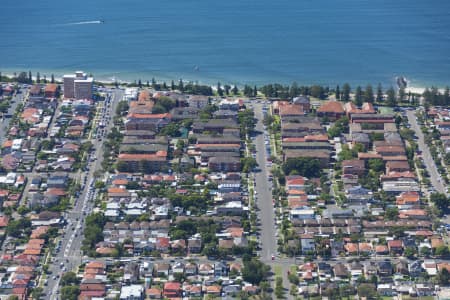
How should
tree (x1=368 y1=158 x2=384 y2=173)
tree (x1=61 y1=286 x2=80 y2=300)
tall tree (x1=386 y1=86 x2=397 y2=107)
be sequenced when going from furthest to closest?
tall tree (x1=386 y1=86 x2=397 y2=107) < tree (x1=368 y1=158 x2=384 y2=173) < tree (x1=61 y1=286 x2=80 y2=300)

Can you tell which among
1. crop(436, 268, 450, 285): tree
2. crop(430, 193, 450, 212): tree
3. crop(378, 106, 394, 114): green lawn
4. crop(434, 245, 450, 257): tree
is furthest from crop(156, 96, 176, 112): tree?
crop(436, 268, 450, 285): tree

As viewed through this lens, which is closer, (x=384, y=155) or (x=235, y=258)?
(x=235, y=258)

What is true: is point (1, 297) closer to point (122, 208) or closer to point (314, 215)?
point (122, 208)

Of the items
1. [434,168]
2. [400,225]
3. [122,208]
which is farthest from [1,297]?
[434,168]

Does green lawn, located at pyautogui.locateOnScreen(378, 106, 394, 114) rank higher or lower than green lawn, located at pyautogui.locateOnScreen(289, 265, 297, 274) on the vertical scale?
higher

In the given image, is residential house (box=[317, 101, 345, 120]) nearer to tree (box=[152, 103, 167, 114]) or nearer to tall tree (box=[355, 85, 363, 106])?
tall tree (box=[355, 85, 363, 106])

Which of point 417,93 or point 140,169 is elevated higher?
point 417,93
